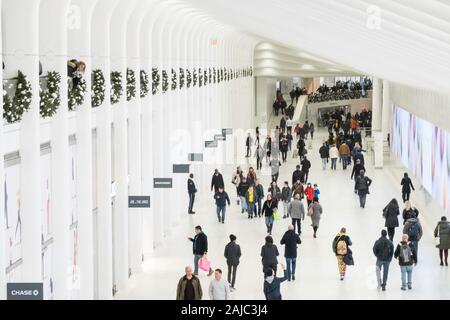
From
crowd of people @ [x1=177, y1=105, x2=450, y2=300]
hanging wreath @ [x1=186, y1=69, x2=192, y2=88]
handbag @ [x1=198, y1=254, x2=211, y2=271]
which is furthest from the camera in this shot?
hanging wreath @ [x1=186, y1=69, x2=192, y2=88]

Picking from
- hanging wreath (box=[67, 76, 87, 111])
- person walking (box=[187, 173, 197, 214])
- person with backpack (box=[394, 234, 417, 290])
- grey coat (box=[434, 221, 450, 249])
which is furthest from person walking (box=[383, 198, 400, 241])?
hanging wreath (box=[67, 76, 87, 111])

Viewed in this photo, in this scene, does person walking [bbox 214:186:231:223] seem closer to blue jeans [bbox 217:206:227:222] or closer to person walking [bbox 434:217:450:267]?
blue jeans [bbox 217:206:227:222]

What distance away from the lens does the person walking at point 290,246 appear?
701 inches

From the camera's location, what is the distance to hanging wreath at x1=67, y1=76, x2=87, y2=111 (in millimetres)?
14625

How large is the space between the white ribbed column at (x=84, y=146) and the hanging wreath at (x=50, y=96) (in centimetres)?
167

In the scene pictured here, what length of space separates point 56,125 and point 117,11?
18.9 feet

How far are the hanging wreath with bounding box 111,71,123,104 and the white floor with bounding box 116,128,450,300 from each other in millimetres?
3766

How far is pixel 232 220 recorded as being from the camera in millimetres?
26562

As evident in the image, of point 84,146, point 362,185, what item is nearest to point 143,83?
point 84,146

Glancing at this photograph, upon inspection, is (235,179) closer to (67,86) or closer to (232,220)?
(232,220)

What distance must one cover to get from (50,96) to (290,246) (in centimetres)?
669
